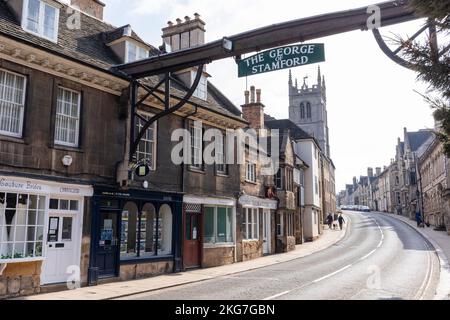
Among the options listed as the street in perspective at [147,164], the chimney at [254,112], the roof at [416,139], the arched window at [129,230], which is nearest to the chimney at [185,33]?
the street in perspective at [147,164]

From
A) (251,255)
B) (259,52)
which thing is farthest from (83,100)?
(251,255)

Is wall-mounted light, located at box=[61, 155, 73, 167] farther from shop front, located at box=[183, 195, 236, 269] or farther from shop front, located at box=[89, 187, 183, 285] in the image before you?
shop front, located at box=[183, 195, 236, 269]

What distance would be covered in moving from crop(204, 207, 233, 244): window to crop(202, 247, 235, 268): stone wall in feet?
1.33

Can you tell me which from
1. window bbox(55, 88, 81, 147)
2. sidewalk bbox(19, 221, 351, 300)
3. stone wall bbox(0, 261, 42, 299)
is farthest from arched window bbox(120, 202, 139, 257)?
stone wall bbox(0, 261, 42, 299)

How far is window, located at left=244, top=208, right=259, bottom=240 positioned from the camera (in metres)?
23.0

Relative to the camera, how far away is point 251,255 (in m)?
23.0

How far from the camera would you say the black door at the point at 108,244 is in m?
13.8

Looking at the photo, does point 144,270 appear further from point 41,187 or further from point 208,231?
point 41,187

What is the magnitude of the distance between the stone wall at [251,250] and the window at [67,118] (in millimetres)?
11762

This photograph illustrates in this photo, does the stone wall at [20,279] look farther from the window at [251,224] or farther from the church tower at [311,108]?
the church tower at [311,108]
